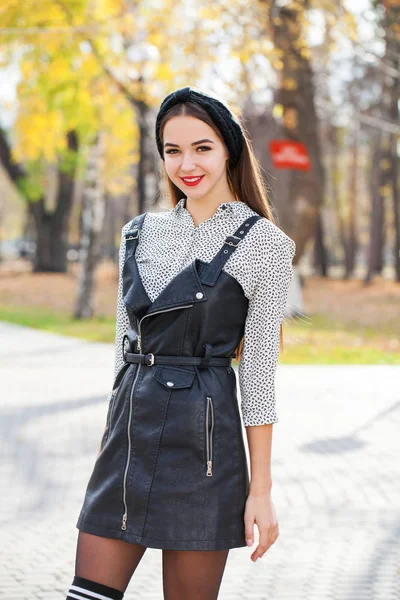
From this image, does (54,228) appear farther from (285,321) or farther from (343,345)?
(285,321)

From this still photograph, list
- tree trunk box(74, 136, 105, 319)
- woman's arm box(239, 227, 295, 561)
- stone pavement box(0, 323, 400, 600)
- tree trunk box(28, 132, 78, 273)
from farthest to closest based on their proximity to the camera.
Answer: tree trunk box(28, 132, 78, 273)
tree trunk box(74, 136, 105, 319)
stone pavement box(0, 323, 400, 600)
woman's arm box(239, 227, 295, 561)

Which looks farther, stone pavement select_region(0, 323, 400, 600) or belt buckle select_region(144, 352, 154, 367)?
stone pavement select_region(0, 323, 400, 600)

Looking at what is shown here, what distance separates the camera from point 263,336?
9.02ft

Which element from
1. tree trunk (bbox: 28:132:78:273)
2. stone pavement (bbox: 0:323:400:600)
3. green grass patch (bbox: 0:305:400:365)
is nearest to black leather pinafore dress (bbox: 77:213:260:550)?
stone pavement (bbox: 0:323:400:600)

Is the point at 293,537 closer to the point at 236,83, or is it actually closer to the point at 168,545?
the point at 168,545

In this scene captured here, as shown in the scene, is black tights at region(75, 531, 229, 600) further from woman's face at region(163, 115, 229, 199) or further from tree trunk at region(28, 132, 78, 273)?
tree trunk at region(28, 132, 78, 273)

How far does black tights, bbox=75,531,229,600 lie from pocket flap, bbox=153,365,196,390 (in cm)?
42

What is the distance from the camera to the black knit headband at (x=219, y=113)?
2.78m

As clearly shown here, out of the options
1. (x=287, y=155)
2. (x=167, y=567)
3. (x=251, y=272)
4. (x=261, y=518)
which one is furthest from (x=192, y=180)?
(x=287, y=155)

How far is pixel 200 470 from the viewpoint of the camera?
2.63 metres

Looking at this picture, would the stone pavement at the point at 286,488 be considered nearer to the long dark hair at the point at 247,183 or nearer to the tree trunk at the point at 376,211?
the long dark hair at the point at 247,183

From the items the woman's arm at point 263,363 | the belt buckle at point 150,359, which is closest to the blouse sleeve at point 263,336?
the woman's arm at point 263,363

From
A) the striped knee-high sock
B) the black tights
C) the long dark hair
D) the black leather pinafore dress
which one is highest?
the long dark hair

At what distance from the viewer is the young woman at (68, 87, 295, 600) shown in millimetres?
2631
